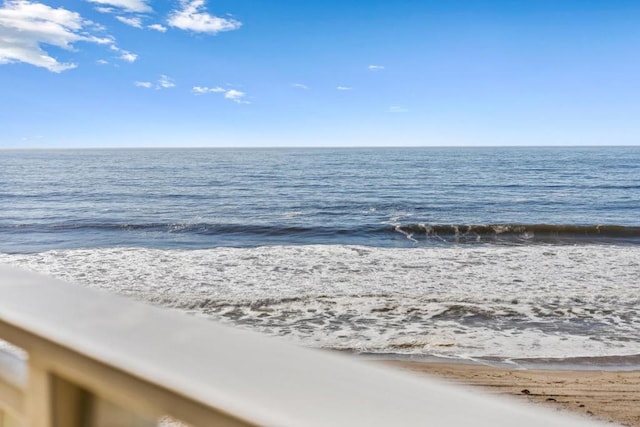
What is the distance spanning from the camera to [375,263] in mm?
11531

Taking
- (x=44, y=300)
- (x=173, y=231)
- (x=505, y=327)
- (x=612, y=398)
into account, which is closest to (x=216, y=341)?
(x=44, y=300)

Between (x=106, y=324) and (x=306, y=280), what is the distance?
9247 millimetres

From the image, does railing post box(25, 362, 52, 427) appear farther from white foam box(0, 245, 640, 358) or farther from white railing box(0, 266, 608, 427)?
white foam box(0, 245, 640, 358)

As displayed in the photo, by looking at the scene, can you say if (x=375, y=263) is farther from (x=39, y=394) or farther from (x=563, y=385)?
(x=39, y=394)

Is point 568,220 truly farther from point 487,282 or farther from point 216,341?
point 216,341

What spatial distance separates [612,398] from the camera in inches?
215

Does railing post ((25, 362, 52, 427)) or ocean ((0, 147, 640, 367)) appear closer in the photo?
railing post ((25, 362, 52, 427))

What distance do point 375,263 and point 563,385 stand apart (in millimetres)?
6047

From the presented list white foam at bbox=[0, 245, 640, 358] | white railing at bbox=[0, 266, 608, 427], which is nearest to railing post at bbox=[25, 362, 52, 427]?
white railing at bbox=[0, 266, 608, 427]

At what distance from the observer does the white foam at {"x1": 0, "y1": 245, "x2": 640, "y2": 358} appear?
7.07m

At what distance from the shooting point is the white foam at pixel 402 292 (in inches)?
279

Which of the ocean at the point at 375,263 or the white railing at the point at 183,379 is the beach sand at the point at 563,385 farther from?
the white railing at the point at 183,379

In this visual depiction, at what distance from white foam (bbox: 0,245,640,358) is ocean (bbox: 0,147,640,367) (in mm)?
34

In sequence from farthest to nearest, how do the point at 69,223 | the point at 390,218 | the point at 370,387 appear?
the point at 390,218, the point at 69,223, the point at 370,387
